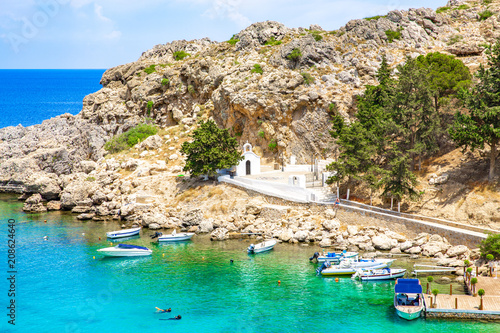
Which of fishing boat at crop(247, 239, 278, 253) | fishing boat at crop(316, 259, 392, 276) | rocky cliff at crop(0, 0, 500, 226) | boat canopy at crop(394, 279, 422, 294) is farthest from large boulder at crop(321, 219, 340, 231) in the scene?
rocky cliff at crop(0, 0, 500, 226)

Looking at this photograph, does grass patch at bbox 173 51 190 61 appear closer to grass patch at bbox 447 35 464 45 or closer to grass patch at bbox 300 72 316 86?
grass patch at bbox 300 72 316 86

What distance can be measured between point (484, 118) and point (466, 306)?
22.3 metres

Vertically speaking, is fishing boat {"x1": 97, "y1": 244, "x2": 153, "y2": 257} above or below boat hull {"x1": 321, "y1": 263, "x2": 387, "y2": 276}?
above

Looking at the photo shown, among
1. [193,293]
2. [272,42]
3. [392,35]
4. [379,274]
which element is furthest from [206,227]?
[392,35]

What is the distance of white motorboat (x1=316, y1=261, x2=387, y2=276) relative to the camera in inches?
1622

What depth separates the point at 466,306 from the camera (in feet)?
107

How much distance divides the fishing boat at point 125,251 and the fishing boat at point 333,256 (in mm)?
18592

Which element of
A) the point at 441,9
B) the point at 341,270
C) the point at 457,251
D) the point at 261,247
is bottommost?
the point at 341,270

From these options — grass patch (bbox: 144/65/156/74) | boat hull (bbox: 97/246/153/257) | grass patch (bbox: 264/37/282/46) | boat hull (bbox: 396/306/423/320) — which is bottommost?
boat hull (bbox: 396/306/423/320)

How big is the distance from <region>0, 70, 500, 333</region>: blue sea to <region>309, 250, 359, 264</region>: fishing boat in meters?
1.12

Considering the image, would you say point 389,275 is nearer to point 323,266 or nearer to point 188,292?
point 323,266

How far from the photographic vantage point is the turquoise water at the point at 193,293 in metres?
33.2

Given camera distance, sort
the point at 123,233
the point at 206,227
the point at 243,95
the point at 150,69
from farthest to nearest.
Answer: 1. the point at 150,69
2. the point at 243,95
3. the point at 206,227
4. the point at 123,233

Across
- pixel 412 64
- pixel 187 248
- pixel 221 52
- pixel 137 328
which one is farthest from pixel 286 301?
pixel 221 52
